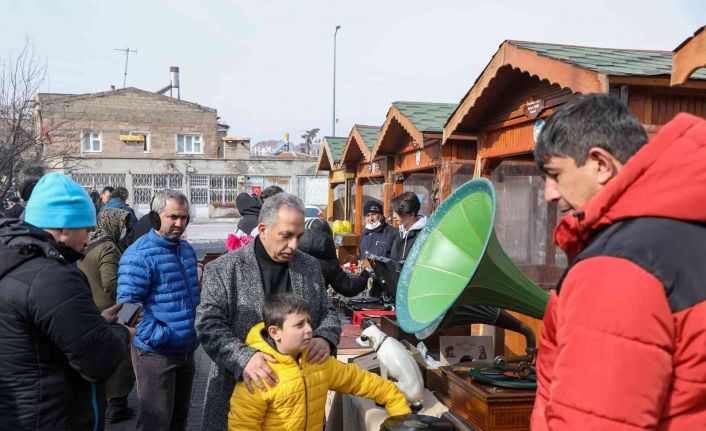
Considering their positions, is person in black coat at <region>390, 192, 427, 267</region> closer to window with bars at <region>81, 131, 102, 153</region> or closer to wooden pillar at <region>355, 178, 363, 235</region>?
wooden pillar at <region>355, 178, 363, 235</region>

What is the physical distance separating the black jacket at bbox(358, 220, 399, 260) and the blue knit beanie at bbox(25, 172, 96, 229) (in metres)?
4.08

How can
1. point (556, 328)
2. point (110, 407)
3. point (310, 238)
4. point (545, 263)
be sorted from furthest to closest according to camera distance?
1. point (545, 263)
2. point (110, 407)
3. point (310, 238)
4. point (556, 328)

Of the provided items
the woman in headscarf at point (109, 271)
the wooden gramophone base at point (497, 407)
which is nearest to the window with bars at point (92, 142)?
the woman in headscarf at point (109, 271)

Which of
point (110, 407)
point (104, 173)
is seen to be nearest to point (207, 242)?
point (104, 173)

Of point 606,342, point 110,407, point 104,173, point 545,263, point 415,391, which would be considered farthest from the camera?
point 104,173

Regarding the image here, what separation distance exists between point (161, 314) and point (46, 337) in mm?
1377

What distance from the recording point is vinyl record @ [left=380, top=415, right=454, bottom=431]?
2.25 meters

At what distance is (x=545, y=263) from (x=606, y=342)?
16.6ft

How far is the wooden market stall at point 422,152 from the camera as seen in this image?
604 cm

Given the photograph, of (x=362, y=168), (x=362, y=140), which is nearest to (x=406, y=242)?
(x=362, y=140)

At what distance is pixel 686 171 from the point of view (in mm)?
1011

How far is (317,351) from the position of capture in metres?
2.42

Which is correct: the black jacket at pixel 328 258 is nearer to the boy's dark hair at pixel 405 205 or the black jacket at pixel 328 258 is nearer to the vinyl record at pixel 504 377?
the boy's dark hair at pixel 405 205

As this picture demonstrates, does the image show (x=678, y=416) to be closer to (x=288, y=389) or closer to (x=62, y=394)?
(x=288, y=389)
